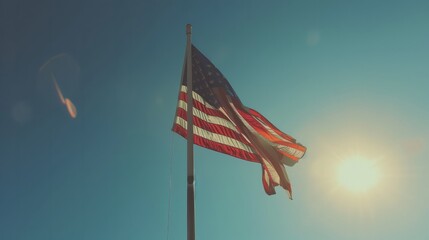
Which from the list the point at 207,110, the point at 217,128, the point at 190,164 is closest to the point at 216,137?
the point at 217,128

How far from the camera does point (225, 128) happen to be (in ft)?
48.3

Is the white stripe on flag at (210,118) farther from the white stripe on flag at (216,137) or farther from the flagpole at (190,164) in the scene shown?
the flagpole at (190,164)

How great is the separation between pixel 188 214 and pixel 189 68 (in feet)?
14.6

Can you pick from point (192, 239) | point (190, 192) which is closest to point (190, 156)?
point (190, 192)

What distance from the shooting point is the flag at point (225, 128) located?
566 inches

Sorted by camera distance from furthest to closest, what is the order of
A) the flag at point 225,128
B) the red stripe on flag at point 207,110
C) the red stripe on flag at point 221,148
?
1. the red stripe on flag at point 207,110
2. the flag at point 225,128
3. the red stripe on flag at point 221,148

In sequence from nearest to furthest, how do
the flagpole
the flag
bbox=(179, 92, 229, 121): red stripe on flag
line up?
the flagpole
the flag
bbox=(179, 92, 229, 121): red stripe on flag

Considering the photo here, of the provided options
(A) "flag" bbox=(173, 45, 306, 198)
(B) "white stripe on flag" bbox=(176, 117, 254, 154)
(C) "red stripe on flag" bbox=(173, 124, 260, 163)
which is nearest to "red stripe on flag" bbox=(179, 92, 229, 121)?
(A) "flag" bbox=(173, 45, 306, 198)

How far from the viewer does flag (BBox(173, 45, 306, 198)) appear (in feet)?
47.2

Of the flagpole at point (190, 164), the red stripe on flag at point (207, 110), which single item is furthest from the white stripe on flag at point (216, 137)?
the flagpole at point (190, 164)

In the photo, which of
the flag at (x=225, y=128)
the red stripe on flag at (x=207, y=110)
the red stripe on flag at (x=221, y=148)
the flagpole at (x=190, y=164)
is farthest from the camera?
the red stripe on flag at (x=207, y=110)

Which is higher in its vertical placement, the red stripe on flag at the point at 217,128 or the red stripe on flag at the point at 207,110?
the red stripe on flag at the point at 207,110

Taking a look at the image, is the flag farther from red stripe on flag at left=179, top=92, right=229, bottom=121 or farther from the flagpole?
the flagpole

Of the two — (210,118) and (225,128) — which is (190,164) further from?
(225,128)
